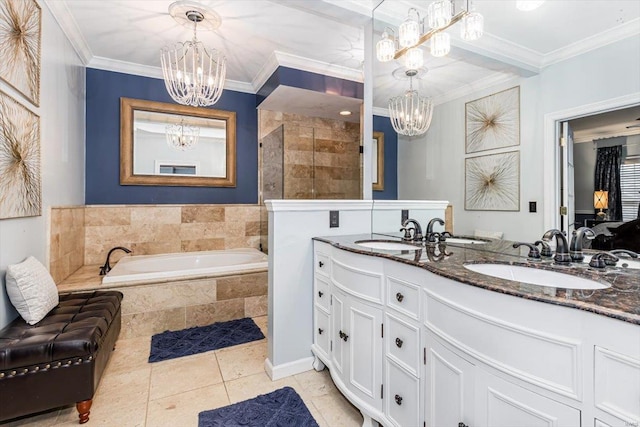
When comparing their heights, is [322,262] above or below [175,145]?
below

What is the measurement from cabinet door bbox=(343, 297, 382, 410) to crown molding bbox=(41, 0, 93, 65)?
120 inches

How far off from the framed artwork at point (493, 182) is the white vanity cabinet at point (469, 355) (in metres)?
0.63

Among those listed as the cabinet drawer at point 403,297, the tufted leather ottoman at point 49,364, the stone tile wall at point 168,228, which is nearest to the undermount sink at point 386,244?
the cabinet drawer at point 403,297

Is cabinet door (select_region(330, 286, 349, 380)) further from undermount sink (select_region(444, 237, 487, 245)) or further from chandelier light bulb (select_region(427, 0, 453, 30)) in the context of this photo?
chandelier light bulb (select_region(427, 0, 453, 30))

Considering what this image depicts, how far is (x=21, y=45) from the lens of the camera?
1.85m

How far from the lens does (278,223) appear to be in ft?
6.42

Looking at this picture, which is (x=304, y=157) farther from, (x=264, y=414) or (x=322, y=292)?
(x=264, y=414)

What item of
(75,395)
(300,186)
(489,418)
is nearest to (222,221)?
(300,186)

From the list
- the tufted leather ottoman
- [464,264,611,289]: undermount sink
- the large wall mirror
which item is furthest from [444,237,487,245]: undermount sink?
the large wall mirror

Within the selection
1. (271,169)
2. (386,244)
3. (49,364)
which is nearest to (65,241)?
(49,364)

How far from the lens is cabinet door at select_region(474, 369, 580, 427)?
2.46ft

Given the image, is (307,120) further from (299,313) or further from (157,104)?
(299,313)

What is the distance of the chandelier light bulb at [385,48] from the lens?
2.18m

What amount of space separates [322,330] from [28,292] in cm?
170
